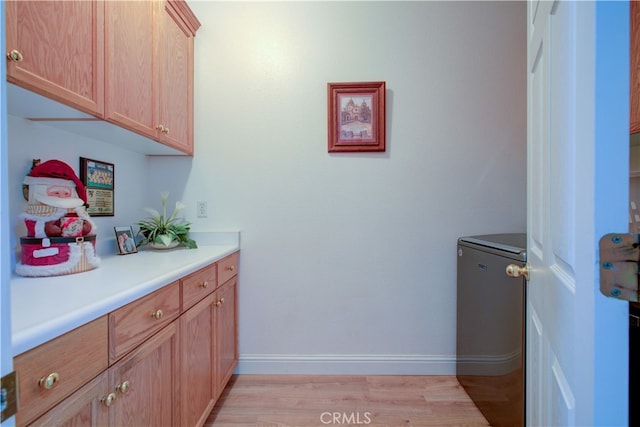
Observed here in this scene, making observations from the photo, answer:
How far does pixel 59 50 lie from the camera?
919 mm

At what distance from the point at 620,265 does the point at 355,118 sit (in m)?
1.59

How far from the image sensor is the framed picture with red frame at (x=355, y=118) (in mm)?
1812

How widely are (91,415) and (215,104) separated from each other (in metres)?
1.68

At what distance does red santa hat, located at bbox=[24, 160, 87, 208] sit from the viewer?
3.43 ft

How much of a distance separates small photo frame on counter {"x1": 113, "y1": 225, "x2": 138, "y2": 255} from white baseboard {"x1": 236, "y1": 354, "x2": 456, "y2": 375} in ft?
3.14

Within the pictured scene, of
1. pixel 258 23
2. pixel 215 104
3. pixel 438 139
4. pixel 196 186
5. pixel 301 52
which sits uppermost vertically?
pixel 258 23

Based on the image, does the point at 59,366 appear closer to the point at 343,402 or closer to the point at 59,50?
the point at 59,50

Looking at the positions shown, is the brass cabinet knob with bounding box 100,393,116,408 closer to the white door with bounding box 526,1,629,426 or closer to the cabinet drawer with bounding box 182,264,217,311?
the cabinet drawer with bounding box 182,264,217,311

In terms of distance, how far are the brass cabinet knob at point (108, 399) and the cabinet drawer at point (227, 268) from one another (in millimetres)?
771

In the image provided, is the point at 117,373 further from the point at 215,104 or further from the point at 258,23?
the point at 258,23

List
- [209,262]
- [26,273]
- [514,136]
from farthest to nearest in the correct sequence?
1. [514,136]
2. [209,262]
3. [26,273]

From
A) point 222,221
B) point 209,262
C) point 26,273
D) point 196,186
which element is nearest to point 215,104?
point 196,186

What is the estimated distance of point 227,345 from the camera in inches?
64.7

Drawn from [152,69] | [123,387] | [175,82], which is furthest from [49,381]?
[175,82]
